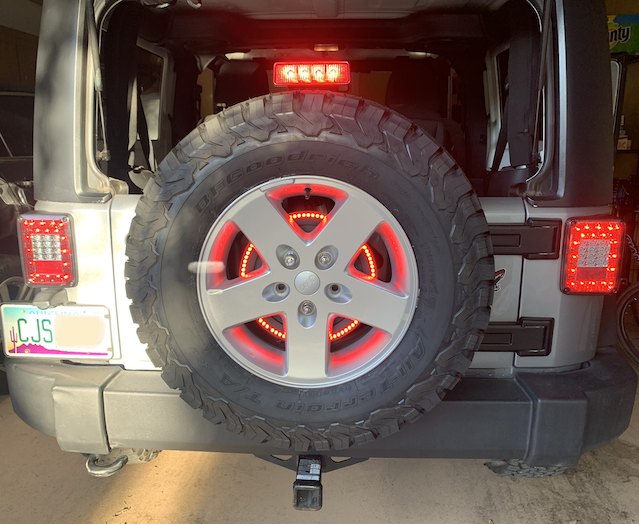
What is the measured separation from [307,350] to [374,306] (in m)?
0.23

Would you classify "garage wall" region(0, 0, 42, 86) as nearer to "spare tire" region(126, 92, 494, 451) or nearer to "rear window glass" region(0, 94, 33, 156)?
"rear window glass" region(0, 94, 33, 156)

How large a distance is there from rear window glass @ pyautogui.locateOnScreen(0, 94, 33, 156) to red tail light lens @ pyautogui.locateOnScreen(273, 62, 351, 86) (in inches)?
101

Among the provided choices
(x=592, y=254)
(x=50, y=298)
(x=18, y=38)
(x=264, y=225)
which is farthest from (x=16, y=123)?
(x=18, y=38)

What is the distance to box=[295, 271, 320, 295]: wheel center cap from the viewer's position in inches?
53.9

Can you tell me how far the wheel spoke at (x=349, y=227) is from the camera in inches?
52.9

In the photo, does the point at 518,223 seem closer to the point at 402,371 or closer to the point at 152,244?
the point at 402,371

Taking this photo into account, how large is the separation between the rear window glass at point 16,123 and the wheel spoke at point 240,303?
9.94 ft

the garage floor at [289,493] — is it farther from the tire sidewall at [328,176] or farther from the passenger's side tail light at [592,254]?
the passenger's side tail light at [592,254]

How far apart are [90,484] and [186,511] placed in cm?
50

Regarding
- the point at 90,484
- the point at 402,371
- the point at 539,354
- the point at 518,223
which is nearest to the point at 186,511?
the point at 90,484

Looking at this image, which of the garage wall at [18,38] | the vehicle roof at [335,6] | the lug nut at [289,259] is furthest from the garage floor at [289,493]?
the garage wall at [18,38]

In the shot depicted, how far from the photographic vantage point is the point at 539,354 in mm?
1613

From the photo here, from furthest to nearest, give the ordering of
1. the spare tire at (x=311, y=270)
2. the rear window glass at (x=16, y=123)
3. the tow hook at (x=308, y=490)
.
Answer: the rear window glass at (x=16, y=123), the tow hook at (x=308, y=490), the spare tire at (x=311, y=270)

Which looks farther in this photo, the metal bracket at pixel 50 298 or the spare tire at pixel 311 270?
the metal bracket at pixel 50 298
